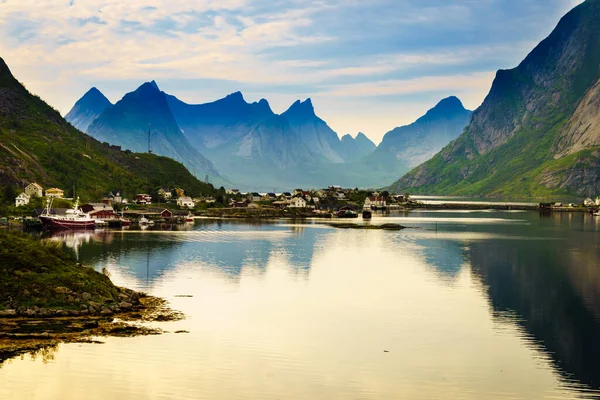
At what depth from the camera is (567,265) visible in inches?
3568

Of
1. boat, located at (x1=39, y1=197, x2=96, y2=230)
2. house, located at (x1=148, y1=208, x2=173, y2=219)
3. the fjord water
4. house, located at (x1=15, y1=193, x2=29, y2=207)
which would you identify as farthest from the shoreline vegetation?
house, located at (x1=148, y1=208, x2=173, y2=219)

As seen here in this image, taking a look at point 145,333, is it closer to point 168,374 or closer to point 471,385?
point 168,374

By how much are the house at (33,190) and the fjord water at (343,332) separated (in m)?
72.0

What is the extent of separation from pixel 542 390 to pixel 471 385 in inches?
152

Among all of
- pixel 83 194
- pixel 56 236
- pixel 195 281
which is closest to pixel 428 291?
pixel 195 281

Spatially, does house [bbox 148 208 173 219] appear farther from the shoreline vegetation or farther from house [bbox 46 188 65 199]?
the shoreline vegetation

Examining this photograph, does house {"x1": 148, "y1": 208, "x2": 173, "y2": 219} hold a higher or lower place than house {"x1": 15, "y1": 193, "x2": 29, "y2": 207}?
lower

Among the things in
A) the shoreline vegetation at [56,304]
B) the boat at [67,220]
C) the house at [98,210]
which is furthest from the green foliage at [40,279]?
the house at [98,210]

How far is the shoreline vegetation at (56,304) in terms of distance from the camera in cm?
4384

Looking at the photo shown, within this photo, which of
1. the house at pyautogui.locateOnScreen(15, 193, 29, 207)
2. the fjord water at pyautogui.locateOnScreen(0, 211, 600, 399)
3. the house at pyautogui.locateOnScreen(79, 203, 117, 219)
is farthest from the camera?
the house at pyautogui.locateOnScreen(79, 203, 117, 219)

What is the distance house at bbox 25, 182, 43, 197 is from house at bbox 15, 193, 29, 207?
3.62 m

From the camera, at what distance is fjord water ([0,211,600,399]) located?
37.5 meters

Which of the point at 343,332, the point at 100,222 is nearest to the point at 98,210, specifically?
the point at 100,222

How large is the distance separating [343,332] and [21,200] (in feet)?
425
